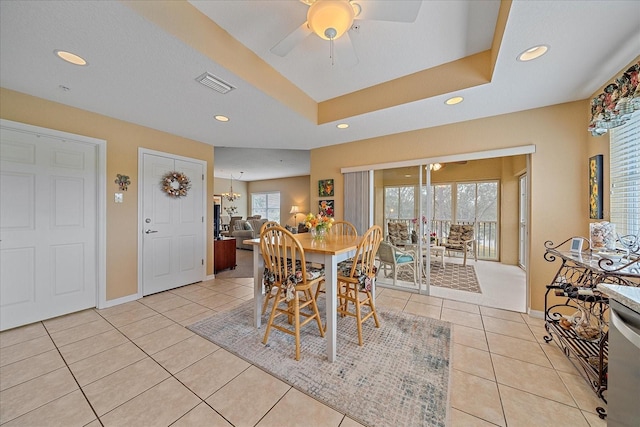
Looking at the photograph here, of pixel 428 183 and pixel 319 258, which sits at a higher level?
pixel 428 183

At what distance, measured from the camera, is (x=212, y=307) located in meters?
2.86

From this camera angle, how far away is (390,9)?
52.0 inches

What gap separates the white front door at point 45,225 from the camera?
7.51 ft

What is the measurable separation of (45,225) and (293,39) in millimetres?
3216

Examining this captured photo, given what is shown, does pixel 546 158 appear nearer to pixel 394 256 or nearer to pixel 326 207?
pixel 394 256

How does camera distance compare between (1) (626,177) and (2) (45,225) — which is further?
(2) (45,225)

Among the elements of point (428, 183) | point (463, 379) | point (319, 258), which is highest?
point (428, 183)

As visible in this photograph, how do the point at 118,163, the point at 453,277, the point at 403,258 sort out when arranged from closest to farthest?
the point at 118,163 → the point at 403,258 → the point at 453,277

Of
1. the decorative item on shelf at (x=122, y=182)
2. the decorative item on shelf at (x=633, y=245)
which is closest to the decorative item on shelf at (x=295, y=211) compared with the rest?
the decorative item on shelf at (x=122, y=182)

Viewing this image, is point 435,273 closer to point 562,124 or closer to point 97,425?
point 562,124

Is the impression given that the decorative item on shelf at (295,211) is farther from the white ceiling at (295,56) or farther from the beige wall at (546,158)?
the beige wall at (546,158)

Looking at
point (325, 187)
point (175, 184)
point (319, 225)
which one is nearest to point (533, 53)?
point (319, 225)

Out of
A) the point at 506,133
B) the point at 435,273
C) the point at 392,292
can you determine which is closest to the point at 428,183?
the point at 506,133

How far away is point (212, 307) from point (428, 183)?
333 centimetres
